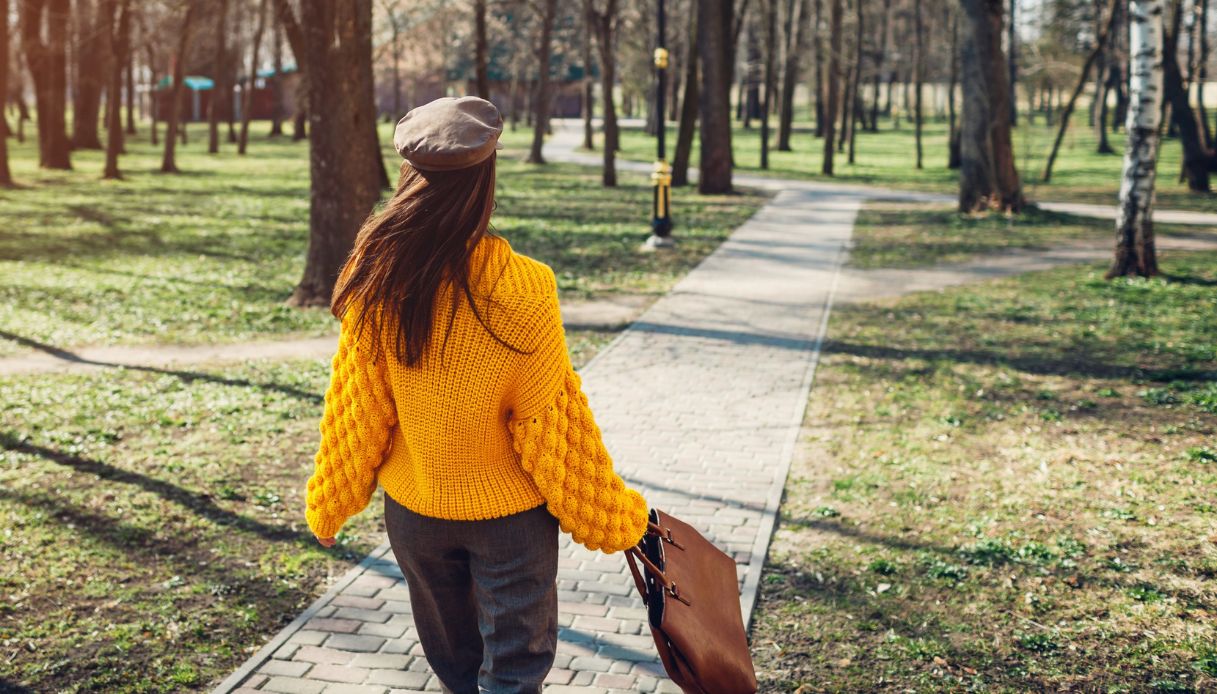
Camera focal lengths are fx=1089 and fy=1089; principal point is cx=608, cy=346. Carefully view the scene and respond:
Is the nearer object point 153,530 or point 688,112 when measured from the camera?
point 153,530

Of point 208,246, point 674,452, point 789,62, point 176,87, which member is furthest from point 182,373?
point 789,62

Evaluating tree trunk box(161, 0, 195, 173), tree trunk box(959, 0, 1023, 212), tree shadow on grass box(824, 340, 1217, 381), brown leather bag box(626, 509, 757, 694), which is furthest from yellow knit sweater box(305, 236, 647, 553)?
tree trunk box(161, 0, 195, 173)

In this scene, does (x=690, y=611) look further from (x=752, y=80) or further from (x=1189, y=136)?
(x=752, y=80)

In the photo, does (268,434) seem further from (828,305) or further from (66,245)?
(66,245)

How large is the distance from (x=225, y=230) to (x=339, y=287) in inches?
710

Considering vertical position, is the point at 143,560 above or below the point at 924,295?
below

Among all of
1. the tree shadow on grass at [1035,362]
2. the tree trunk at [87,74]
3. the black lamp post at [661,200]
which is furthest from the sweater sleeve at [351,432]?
the tree trunk at [87,74]

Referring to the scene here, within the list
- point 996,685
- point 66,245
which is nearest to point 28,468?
point 996,685

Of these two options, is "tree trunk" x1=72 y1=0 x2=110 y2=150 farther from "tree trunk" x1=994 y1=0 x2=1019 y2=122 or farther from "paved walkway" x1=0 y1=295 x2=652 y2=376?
"tree trunk" x1=994 y1=0 x2=1019 y2=122

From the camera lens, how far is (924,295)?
1293 centimetres

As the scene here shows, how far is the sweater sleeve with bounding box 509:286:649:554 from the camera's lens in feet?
8.64

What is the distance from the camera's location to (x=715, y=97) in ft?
79.5

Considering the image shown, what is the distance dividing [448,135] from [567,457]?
2.71 feet

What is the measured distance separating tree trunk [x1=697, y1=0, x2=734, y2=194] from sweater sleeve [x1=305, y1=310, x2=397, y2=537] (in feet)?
71.7
